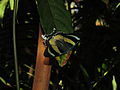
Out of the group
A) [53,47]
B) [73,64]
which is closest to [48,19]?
[53,47]

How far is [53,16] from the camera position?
1.52 feet

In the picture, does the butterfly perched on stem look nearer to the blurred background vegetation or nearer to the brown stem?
the brown stem

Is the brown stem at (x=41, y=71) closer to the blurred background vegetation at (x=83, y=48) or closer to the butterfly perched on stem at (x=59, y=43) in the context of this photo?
the butterfly perched on stem at (x=59, y=43)

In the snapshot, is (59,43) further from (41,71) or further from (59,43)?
(41,71)

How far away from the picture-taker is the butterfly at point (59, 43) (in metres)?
0.45

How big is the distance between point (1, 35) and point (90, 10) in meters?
0.37

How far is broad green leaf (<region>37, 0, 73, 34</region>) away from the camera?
17.6 inches

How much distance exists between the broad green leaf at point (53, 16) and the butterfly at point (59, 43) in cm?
1

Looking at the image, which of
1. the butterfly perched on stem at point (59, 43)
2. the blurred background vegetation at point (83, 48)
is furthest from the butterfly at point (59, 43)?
the blurred background vegetation at point (83, 48)

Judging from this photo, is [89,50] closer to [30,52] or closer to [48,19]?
[30,52]

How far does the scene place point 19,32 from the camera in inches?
43.7

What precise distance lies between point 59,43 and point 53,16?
0.04m

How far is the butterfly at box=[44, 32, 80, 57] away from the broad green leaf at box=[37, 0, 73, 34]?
11 millimetres

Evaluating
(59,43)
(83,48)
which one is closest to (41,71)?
(59,43)
